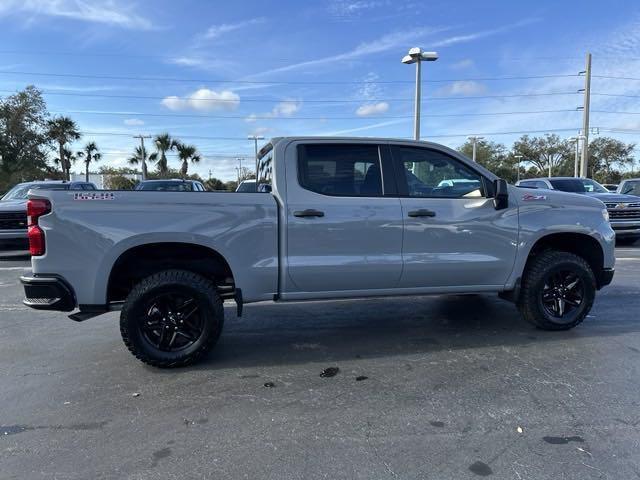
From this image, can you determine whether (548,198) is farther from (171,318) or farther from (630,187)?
(630,187)

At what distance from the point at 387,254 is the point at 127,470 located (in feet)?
9.00

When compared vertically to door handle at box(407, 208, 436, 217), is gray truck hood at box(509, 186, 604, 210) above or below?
above

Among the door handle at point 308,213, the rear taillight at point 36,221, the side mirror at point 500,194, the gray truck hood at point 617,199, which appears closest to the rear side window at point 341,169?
the door handle at point 308,213

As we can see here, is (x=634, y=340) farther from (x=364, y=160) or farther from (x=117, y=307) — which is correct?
(x=117, y=307)

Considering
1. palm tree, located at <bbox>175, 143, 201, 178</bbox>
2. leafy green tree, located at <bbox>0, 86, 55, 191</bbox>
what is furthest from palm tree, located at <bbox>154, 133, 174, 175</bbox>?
leafy green tree, located at <bbox>0, 86, 55, 191</bbox>

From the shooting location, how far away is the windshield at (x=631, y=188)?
46.6ft

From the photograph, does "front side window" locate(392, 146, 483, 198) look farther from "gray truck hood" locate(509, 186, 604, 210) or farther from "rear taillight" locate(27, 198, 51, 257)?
"rear taillight" locate(27, 198, 51, 257)

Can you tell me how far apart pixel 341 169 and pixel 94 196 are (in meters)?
2.19

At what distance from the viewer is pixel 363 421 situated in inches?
124

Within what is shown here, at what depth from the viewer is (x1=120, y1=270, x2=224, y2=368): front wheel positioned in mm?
3959

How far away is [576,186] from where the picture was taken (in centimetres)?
1332

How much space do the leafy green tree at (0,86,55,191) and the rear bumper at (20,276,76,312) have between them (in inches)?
1332

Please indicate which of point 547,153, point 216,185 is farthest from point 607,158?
point 216,185

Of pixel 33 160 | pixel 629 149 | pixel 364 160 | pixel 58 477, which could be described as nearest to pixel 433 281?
pixel 364 160
